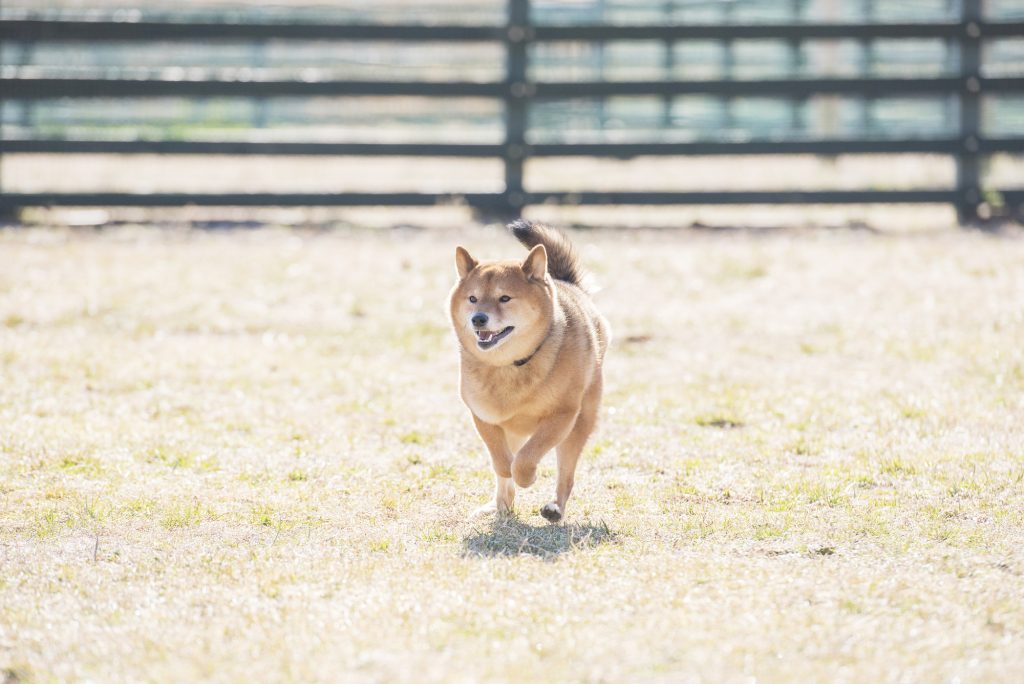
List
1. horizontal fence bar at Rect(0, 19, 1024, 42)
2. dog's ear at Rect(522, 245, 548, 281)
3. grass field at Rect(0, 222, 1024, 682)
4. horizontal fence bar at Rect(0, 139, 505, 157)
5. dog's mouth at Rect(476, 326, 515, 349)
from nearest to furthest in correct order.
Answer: grass field at Rect(0, 222, 1024, 682)
dog's mouth at Rect(476, 326, 515, 349)
dog's ear at Rect(522, 245, 548, 281)
horizontal fence bar at Rect(0, 139, 505, 157)
horizontal fence bar at Rect(0, 19, 1024, 42)

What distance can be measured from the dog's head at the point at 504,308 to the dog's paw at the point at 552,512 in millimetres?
527

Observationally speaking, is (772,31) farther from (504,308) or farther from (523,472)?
(523,472)

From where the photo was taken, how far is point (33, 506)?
4734 millimetres

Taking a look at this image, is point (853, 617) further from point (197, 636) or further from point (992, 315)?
point (992, 315)

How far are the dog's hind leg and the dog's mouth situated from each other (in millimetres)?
418

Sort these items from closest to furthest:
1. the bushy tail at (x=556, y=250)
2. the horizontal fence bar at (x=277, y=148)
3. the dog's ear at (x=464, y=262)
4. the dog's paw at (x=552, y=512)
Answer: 1. the dog's paw at (x=552, y=512)
2. the dog's ear at (x=464, y=262)
3. the bushy tail at (x=556, y=250)
4. the horizontal fence bar at (x=277, y=148)

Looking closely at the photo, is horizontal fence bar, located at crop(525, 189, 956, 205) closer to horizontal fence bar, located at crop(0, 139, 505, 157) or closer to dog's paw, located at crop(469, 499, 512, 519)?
horizontal fence bar, located at crop(0, 139, 505, 157)

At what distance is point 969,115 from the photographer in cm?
1130

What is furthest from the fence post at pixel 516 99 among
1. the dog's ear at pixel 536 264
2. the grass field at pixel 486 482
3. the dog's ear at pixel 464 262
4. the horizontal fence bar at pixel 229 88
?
the dog's ear at pixel 536 264

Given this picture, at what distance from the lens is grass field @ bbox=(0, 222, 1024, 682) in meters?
3.35

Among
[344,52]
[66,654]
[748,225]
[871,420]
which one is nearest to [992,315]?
[871,420]

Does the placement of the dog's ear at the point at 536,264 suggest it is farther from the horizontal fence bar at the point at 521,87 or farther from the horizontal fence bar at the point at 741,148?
the horizontal fence bar at the point at 521,87

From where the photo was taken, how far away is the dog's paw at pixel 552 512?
4.55 m

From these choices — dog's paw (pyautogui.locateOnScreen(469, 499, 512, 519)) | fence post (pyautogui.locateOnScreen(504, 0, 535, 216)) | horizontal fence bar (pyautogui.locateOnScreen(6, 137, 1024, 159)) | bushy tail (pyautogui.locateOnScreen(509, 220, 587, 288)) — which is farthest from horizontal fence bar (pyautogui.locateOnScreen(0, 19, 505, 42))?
dog's paw (pyautogui.locateOnScreen(469, 499, 512, 519))
